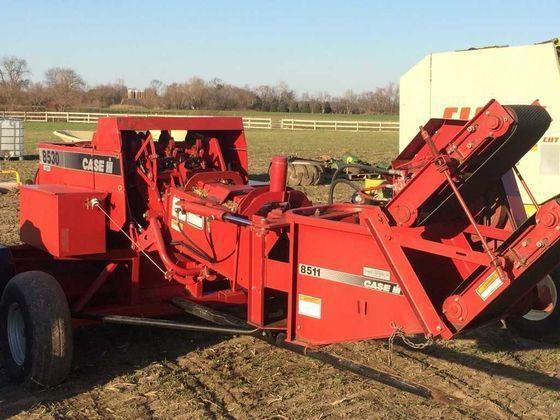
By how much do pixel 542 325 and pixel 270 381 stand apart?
2.49 metres

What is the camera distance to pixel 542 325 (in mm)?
5816

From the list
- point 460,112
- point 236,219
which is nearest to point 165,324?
point 236,219

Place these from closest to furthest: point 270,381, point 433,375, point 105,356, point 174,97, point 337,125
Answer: point 270,381, point 433,375, point 105,356, point 337,125, point 174,97

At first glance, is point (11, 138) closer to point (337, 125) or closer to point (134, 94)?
point (337, 125)

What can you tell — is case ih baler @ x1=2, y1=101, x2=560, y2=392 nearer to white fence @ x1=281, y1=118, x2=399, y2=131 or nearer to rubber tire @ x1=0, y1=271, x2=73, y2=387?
rubber tire @ x1=0, y1=271, x2=73, y2=387

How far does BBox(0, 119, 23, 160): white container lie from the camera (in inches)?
922

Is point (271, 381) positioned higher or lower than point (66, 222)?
lower

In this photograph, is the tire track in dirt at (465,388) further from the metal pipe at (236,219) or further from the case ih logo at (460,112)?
the case ih logo at (460,112)

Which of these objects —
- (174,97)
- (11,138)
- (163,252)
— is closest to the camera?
(163,252)

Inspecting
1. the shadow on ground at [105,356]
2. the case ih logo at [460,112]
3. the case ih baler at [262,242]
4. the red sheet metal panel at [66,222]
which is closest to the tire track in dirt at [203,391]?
the shadow on ground at [105,356]

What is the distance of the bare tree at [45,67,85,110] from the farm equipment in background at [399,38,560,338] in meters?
75.8

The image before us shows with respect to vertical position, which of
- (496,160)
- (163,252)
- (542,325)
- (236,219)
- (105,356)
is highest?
(496,160)

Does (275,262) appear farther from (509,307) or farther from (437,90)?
(437,90)

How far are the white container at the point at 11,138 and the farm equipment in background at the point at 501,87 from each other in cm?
1748
